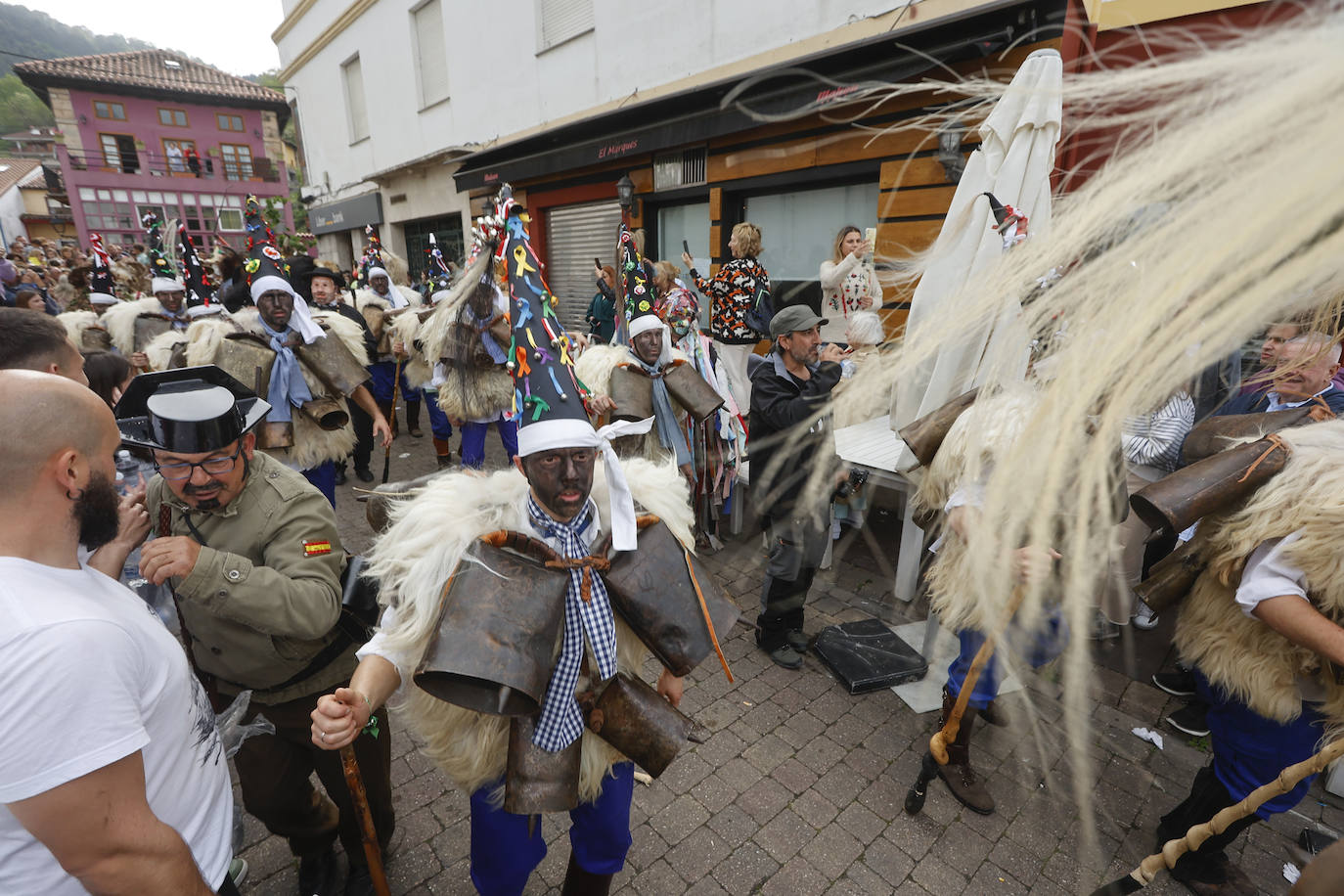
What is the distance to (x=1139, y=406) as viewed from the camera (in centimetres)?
89

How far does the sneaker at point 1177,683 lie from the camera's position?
11.3 ft

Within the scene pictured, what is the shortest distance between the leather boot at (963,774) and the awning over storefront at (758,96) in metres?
2.78

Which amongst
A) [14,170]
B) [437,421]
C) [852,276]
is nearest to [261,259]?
[437,421]

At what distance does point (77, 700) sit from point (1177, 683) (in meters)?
4.86

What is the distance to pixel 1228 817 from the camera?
1.97m

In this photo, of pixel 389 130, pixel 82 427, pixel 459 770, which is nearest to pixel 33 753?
pixel 82 427

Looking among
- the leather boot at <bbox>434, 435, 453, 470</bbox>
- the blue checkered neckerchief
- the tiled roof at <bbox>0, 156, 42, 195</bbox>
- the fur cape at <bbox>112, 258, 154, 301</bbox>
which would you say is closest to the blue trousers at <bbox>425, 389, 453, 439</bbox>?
the leather boot at <bbox>434, 435, 453, 470</bbox>

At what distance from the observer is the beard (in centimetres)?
123

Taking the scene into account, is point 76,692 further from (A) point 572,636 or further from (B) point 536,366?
(B) point 536,366

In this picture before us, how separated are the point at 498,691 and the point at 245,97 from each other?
170 feet

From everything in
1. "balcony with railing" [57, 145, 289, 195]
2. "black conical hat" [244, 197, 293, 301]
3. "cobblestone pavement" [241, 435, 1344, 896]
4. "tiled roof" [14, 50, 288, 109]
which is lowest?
"cobblestone pavement" [241, 435, 1344, 896]

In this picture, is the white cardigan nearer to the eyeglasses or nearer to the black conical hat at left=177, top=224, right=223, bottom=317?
the eyeglasses

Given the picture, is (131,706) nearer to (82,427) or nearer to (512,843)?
(82,427)

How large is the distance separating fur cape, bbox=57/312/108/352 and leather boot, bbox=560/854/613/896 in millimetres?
7335
